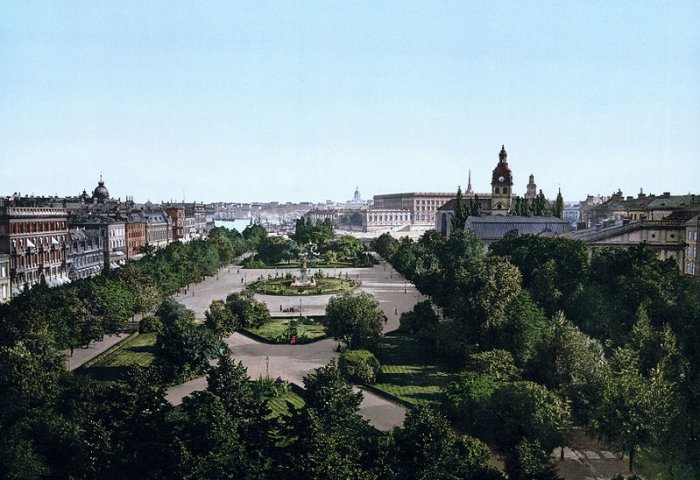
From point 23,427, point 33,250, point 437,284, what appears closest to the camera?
point 23,427

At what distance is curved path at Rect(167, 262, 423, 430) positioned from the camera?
38.2 m

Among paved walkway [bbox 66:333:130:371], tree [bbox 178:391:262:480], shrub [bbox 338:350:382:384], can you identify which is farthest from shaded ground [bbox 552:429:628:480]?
paved walkway [bbox 66:333:130:371]

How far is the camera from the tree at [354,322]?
1859 inches

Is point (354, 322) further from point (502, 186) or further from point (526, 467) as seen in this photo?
point (502, 186)

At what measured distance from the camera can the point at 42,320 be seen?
4281 cm

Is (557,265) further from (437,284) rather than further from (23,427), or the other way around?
(23,427)

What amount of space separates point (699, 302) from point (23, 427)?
3790 cm

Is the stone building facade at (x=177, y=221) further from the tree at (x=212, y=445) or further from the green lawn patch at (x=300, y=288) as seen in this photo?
the tree at (x=212, y=445)

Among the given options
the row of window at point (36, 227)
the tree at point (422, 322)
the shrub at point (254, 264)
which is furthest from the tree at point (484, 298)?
the shrub at point (254, 264)

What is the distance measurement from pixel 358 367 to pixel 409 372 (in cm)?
465

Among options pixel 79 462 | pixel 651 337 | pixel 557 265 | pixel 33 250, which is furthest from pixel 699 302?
pixel 33 250

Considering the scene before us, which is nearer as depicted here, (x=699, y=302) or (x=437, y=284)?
(x=699, y=302)

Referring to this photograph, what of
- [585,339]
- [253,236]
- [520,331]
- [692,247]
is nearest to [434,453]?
[585,339]

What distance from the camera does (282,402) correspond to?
38.1m
